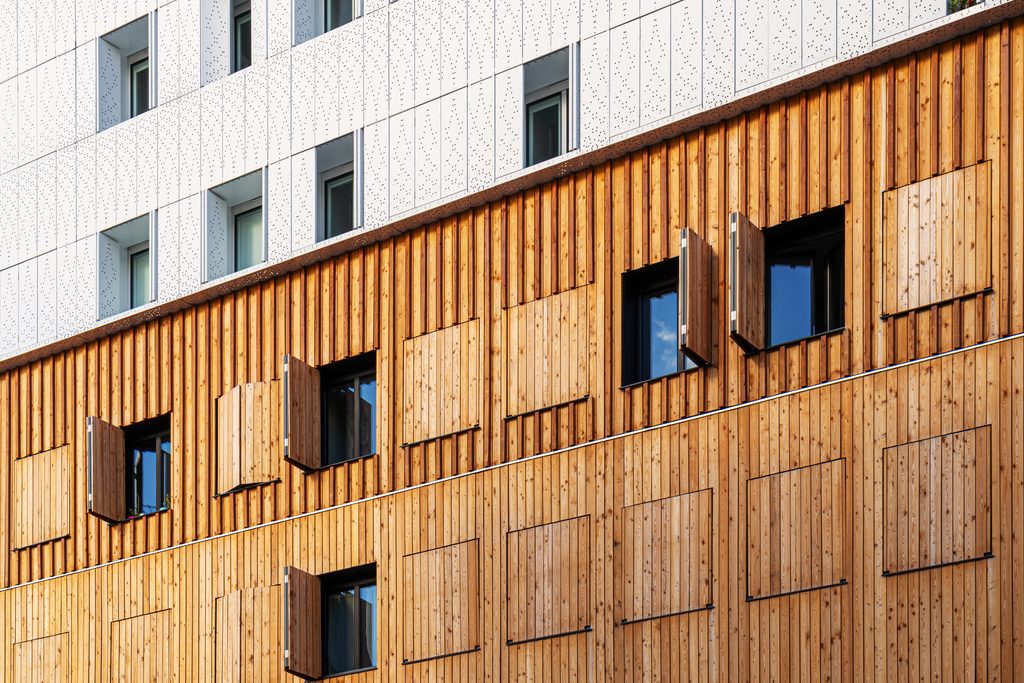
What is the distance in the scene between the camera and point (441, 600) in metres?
35.4

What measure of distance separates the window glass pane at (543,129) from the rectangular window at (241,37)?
731cm

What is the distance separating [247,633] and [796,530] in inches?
452

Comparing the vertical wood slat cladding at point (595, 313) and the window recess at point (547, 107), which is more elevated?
the window recess at point (547, 107)

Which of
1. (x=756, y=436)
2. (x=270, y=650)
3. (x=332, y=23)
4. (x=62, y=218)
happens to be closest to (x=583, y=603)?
(x=756, y=436)

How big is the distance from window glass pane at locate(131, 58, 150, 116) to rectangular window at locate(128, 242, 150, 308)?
285 cm

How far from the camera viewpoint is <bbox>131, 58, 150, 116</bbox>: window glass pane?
43.5 meters

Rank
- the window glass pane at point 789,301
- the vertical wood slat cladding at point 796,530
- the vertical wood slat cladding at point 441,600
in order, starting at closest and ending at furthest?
1. the vertical wood slat cladding at point 796,530
2. the window glass pane at point 789,301
3. the vertical wood slat cladding at point 441,600

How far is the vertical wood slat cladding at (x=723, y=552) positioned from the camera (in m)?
29.2

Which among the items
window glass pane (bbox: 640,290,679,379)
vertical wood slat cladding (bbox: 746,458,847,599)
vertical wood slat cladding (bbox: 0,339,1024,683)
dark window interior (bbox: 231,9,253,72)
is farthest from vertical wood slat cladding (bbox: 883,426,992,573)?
dark window interior (bbox: 231,9,253,72)

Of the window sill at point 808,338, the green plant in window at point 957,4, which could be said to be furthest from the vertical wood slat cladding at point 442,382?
the green plant in window at point 957,4

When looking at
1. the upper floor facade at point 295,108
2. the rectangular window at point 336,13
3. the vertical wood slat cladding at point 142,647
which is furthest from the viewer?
the rectangular window at point 336,13

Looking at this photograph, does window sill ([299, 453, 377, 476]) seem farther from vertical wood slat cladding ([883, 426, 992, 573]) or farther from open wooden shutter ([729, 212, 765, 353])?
vertical wood slat cladding ([883, 426, 992, 573])

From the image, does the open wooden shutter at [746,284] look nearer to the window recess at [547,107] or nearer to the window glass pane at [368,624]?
the window recess at [547,107]

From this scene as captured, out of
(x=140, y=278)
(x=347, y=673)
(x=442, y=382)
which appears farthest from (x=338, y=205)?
(x=347, y=673)
